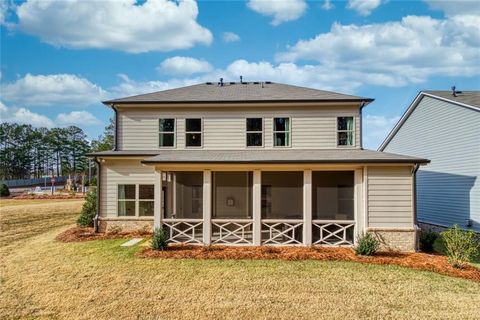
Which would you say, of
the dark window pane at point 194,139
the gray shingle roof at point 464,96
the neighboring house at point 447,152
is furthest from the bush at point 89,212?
the gray shingle roof at point 464,96

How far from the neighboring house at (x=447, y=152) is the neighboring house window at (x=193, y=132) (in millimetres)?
12111

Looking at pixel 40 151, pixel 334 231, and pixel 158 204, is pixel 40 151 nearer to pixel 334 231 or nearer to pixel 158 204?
pixel 158 204

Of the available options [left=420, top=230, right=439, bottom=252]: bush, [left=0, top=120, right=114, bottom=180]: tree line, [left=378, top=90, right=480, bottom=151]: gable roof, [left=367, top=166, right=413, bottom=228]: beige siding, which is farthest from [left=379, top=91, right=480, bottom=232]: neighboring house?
[left=0, top=120, right=114, bottom=180]: tree line

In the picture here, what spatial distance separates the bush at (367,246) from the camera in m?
10.8

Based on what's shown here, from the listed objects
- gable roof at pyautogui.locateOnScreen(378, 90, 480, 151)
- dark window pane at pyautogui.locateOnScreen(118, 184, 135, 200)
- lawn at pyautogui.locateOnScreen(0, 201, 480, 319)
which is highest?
gable roof at pyautogui.locateOnScreen(378, 90, 480, 151)

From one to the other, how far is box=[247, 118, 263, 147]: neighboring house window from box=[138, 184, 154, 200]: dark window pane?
16.0 feet

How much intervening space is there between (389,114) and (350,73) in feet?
29.0

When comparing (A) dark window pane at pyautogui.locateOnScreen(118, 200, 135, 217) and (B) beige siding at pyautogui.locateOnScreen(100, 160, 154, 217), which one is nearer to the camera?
(B) beige siding at pyautogui.locateOnScreen(100, 160, 154, 217)

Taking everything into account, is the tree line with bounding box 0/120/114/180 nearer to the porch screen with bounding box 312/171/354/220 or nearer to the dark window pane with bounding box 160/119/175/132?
the dark window pane with bounding box 160/119/175/132

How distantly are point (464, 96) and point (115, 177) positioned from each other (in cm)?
1747

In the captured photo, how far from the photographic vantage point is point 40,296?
25.1ft

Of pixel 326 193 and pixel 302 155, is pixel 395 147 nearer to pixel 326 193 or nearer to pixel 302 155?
pixel 326 193

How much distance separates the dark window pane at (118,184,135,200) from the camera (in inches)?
580

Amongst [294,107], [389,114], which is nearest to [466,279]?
[294,107]
